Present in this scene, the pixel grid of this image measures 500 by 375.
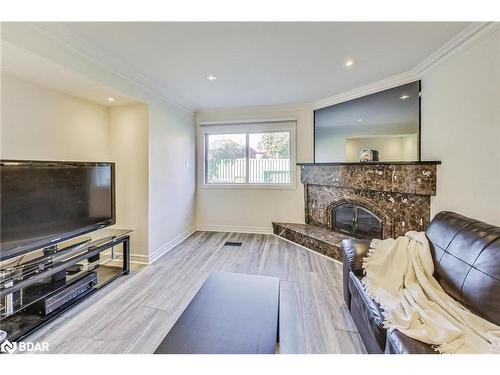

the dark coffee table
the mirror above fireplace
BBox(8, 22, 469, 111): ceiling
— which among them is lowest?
the dark coffee table

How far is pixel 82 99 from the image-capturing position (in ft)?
8.50

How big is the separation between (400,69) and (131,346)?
12.1ft

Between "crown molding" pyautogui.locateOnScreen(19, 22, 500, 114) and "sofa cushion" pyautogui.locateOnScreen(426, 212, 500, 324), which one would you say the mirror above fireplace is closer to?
"crown molding" pyautogui.locateOnScreen(19, 22, 500, 114)

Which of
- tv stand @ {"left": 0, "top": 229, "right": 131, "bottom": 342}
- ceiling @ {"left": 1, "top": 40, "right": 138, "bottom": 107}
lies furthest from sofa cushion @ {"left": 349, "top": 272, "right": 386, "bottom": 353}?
ceiling @ {"left": 1, "top": 40, "right": 138, "bottom": 107}

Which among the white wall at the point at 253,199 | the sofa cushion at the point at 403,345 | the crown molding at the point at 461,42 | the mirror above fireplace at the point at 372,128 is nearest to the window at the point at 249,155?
the white wall at the point at 253,199

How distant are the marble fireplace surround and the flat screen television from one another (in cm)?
286

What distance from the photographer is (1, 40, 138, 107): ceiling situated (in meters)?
1.64

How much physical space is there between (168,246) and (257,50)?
2938 mm

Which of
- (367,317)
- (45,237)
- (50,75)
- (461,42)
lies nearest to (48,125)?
(50,75)

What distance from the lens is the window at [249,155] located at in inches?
167

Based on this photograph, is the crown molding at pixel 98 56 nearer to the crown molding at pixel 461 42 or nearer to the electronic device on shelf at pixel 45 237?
the electronic device on shelf at pixel 45 237

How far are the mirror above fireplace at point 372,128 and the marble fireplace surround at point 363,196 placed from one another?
23cm
